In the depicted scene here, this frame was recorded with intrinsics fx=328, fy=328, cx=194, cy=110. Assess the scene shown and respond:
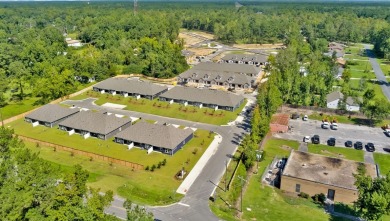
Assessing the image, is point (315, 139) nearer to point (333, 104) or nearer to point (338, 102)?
point (338, 102)

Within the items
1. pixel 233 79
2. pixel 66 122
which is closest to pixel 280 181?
pixel 66 122

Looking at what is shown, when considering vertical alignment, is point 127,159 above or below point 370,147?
below

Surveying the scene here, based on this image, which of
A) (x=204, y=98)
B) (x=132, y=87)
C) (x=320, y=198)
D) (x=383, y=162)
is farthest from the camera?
(x=132, y=87)

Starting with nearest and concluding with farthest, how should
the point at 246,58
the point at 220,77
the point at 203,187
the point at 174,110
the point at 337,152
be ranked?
the point at 203,187 < the point at 337,152 < the point at 174,110 < the point at 220,77 < the point at 246,58

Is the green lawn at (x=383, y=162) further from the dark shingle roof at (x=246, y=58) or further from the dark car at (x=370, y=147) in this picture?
the dark shingle roof at (x=246, y=58)

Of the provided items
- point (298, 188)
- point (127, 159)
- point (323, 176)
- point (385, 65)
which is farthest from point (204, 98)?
point (385, 65)

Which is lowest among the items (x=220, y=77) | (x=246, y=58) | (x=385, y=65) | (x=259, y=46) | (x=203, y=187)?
(x=203, y=187)

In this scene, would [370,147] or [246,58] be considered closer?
[370,147]
